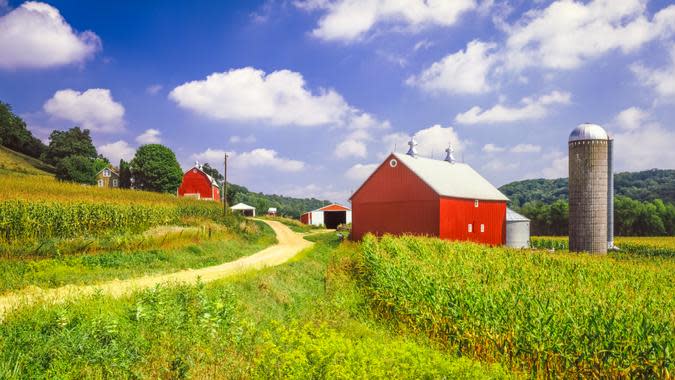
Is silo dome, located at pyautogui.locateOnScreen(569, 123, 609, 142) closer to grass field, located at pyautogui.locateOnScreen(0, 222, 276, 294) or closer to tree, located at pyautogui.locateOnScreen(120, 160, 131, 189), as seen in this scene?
grass field, located at pyautogui.locateOnScreen(0, 222, 276, 294)

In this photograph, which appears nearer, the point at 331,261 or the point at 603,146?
the point at 331,261

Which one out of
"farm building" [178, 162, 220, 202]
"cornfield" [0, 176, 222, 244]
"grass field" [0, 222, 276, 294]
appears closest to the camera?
"grass field" [0, 222, 276, 294]

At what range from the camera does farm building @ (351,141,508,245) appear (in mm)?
29719

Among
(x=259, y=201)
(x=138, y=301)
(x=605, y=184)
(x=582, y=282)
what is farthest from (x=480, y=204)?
(x=259, y=201)

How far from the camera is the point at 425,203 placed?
29953 millimetres

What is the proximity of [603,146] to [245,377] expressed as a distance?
27.8 metres

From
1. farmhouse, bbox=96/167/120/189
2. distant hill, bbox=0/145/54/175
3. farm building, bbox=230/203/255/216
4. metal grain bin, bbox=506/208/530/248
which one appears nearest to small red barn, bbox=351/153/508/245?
metal grain bin, bbox=506/208/530/248

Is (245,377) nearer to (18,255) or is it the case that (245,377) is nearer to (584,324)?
(584,324)

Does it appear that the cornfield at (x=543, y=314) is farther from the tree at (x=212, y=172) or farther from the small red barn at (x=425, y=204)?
the tree at (x=212, y=172)

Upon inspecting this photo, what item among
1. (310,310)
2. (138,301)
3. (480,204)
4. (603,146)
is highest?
(603,146)

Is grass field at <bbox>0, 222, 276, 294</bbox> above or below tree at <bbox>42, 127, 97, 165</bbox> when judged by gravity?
below

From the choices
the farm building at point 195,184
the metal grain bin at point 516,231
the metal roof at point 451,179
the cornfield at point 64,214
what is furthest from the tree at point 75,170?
the metal grain bin at point 516,231

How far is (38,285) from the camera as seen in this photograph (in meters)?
13.5

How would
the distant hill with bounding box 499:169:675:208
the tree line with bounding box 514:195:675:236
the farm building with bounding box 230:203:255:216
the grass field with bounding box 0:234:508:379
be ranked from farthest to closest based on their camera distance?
the distant hill with bounding box 499:169:675:208 < the farm building with bounding box 230:203:255:216 < the tree line with bounding box 514:195:675:236 < the grass field with bounding box 0:234:508:379
